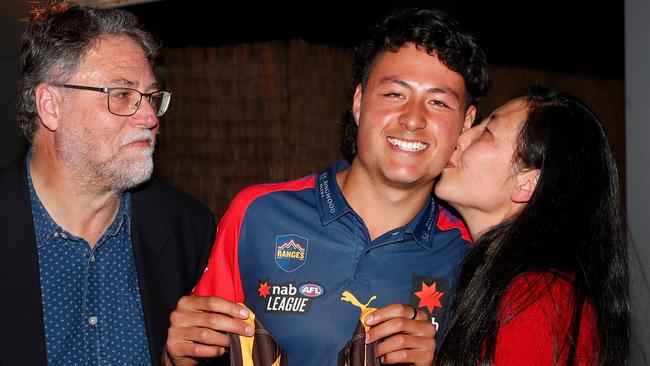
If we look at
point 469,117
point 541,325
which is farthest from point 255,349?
Answer: point 469,117

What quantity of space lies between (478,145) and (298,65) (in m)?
4.35

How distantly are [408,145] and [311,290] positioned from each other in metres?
0.55

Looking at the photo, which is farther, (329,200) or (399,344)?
(329,200)

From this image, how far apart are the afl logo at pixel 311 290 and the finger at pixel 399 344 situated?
0.34 meters

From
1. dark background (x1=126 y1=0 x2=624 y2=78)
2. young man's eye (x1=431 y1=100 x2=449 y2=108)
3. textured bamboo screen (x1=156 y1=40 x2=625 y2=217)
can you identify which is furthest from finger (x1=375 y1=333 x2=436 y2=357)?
textured bamboo screen (x1=156 y1=40 x2=625 y2=217)

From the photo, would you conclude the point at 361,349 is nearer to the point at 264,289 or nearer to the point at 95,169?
A: the point at 264,289

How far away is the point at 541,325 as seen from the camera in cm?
197

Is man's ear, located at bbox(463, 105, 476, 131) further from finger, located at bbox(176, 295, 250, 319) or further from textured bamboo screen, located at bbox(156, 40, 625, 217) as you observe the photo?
textured bamboo screen, located at bbox(156, 40, 625, 217)

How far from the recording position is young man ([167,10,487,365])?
2428 mm

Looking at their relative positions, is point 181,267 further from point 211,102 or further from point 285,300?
point 211,102

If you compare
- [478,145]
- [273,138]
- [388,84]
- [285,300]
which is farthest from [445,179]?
[273,138]

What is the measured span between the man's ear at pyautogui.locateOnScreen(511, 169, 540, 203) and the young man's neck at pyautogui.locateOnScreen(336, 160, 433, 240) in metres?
0.33

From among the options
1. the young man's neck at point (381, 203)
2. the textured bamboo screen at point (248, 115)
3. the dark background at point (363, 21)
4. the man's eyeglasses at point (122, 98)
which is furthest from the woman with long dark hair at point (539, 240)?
the textured bamboo screen at point (248, 115)

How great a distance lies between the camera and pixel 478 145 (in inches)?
97.9
